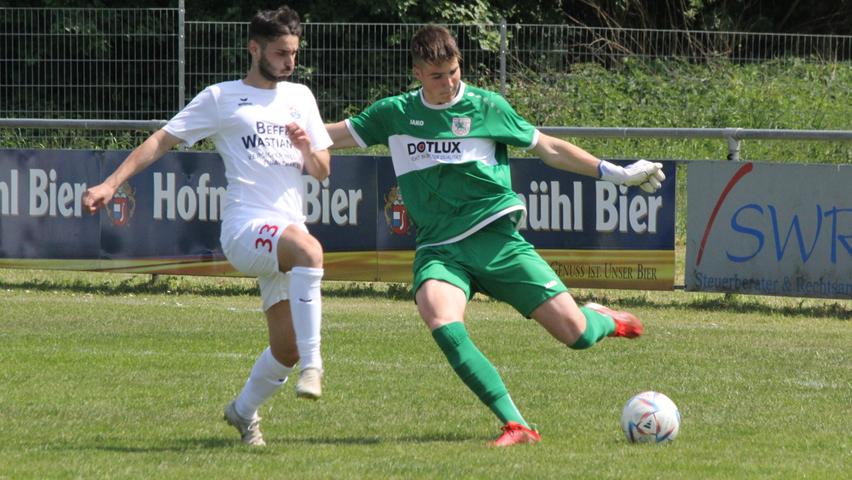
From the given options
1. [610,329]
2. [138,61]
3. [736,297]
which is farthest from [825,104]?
[610,329]

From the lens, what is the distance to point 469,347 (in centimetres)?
677

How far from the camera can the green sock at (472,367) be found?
22.0 feet

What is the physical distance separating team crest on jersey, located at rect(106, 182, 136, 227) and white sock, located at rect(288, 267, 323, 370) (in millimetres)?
7728

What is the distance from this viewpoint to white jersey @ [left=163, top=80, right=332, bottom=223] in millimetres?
6539

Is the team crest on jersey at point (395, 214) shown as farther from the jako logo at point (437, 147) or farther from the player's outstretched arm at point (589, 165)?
the jako logo at point (437, 147)

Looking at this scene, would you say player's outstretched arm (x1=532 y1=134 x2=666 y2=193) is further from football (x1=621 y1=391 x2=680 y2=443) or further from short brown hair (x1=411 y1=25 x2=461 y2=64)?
football (x1=621 y1=391 x2=680 y2=443)

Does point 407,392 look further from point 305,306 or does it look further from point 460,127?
point 305,306

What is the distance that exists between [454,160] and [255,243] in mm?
1122

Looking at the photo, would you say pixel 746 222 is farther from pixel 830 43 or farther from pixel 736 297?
pixel 830 43

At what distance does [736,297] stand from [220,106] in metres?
7.40

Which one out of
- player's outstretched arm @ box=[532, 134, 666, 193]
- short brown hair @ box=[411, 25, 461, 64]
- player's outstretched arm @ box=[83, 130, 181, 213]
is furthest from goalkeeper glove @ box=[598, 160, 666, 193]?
player's outstretched arm @ box=[83, 130, 181, 213]

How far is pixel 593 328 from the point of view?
7.05m

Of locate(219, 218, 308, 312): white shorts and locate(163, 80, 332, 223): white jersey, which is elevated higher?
locate(163, 80, 332, 223): white jersey

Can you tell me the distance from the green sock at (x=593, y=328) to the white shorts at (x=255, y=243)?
1463 millimetres
